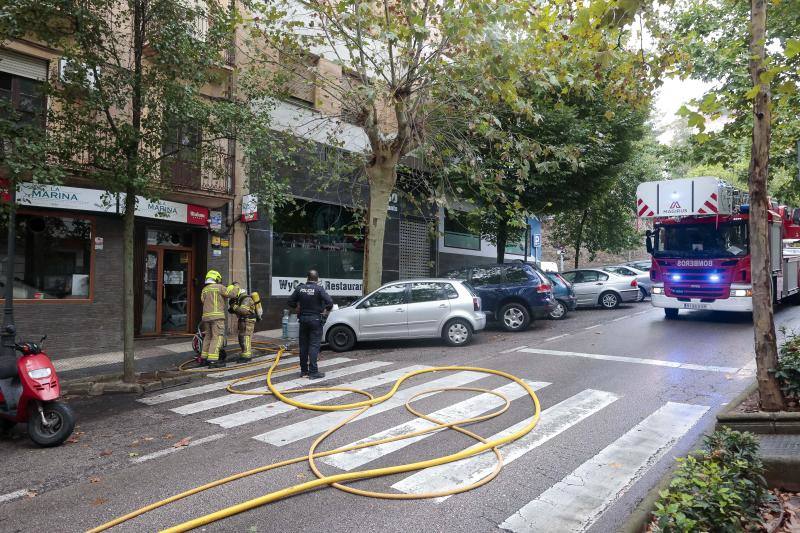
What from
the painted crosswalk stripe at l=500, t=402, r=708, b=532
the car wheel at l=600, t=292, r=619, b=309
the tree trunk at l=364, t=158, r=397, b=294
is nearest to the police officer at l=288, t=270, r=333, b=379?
the tree trunk at l=364, t=158, r=397, b=294

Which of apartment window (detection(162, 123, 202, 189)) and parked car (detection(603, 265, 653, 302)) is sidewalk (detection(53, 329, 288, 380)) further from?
parked car (detection(603, 265, 653, 302))

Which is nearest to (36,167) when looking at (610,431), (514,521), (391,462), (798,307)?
(391,462)

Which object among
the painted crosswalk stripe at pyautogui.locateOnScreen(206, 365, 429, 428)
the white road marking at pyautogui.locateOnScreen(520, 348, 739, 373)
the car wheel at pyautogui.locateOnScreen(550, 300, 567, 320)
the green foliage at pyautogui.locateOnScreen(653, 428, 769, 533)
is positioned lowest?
the painted crosswalk stripe at pyautogui.locateOnScreen(206, 365, 429, 428)

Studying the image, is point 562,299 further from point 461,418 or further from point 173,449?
point 173,449

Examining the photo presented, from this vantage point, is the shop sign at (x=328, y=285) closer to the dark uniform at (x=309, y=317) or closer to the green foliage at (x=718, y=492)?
the dark uniform at (x=309, y=317)

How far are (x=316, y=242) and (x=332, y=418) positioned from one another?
34.5 ft

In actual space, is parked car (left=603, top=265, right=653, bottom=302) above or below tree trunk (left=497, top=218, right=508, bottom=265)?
below

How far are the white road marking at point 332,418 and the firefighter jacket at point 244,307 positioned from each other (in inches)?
168

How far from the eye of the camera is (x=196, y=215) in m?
12.9

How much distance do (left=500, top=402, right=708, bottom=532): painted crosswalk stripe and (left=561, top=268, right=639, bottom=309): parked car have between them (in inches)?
482

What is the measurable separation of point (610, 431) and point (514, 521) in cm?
230

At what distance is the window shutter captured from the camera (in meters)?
10.2

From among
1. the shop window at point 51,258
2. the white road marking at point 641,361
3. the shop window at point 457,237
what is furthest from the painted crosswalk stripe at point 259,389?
the shop window at point 457,237

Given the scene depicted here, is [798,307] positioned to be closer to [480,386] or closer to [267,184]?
[480,386]
